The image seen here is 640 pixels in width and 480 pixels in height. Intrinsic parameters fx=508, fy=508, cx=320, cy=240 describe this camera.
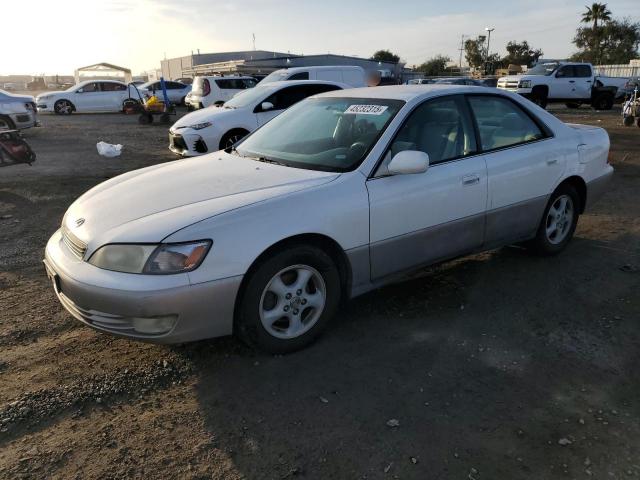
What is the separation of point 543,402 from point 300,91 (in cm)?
810

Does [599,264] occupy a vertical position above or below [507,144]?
below

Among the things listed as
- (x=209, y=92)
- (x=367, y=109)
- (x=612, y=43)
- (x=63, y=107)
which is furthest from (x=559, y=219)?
(x=612, y=43)

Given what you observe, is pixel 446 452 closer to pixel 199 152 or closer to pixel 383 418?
pixel 383 418

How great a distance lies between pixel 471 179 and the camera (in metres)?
3.80

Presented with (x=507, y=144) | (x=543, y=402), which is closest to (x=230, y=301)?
(x=543, y=402)

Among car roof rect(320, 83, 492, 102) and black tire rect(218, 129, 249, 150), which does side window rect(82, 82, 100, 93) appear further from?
car roof rect(320, 83, 492, 102)

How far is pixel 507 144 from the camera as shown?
164 inches

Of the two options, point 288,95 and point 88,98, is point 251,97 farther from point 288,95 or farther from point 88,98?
point 88,98

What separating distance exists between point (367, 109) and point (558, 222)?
2220 mm

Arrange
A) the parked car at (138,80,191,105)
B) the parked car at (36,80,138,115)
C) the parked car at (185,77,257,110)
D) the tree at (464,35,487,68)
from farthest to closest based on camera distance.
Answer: the tree at (464,35,487,68), the parked car at (138,80,191,105), the parked car at (36,80,138,115), the parked car at (185,77,257,110)

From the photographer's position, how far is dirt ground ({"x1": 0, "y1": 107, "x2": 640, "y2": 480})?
2334 mm

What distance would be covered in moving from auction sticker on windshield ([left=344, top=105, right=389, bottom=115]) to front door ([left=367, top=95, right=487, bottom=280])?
245 millimetres

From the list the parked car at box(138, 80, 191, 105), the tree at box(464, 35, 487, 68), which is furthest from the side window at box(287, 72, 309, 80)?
the tree at box(464, 35, 487, 68)

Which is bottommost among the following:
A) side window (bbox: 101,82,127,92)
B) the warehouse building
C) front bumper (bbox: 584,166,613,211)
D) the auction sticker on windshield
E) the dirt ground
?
the dirt ground
